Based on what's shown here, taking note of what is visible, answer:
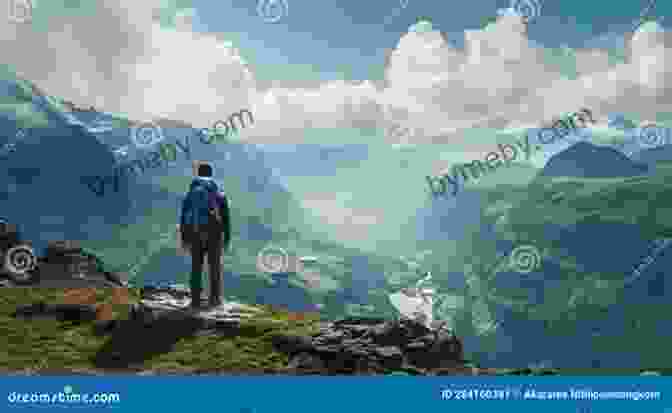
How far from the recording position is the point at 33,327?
18469 mm

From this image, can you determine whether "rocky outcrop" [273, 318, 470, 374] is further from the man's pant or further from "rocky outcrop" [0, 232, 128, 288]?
"rocky outcrop" [0, 232, 128, 288]

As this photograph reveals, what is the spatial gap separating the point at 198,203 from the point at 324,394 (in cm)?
577

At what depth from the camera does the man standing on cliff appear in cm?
1421

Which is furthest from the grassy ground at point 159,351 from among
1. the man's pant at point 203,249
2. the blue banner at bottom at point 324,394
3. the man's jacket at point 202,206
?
the man's jacket at point 202,206

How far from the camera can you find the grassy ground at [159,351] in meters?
13.9

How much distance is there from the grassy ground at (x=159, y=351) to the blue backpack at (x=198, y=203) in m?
2.72

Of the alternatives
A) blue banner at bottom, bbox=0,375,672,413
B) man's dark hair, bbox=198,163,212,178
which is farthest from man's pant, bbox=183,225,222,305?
blue banner at bottom, bbox=0,375,672,413

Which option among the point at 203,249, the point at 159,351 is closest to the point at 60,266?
the point at 159,351

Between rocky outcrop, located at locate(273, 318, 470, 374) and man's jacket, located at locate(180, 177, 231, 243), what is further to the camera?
man's jacket, located at locate(180, 177, 231, 243)

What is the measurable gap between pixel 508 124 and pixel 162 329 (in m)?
26.8

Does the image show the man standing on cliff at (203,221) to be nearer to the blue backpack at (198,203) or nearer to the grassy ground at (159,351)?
the blue backpack at (198,203)

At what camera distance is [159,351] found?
1431cm

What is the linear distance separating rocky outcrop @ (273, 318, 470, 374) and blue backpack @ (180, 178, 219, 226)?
3.58 m

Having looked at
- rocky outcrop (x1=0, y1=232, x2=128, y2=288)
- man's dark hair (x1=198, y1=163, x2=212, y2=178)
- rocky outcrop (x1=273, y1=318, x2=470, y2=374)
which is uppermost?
rocky outcrop (x1=0, y1=232, x2=128, y2=288)
